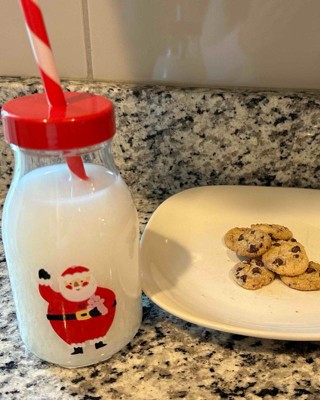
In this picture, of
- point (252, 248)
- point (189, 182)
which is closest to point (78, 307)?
point (252, 248)

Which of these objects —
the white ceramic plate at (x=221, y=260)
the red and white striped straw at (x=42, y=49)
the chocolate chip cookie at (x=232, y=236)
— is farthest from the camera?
the chocolate chip cookie at (x=232, y=236)

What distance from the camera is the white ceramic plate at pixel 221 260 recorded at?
475 mm

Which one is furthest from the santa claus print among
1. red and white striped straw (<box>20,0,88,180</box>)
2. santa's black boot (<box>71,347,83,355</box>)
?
red and white striped straw (<box>20,0,88,180</box>)

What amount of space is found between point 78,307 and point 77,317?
10mm

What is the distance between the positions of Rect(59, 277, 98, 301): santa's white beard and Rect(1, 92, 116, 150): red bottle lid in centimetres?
11

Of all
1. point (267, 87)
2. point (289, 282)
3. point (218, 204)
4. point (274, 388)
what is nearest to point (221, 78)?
point (267, 87)

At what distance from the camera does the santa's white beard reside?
0.40 meters

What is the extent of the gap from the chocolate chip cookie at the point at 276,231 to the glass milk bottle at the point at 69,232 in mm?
211

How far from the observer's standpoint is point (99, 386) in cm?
43

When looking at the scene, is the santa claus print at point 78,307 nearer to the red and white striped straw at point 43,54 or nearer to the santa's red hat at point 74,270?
the santa's red hat at point 74,270

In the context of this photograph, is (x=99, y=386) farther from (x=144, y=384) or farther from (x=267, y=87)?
(x=267, y=87)

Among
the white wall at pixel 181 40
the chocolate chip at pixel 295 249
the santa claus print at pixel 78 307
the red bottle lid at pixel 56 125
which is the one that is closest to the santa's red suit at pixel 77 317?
the santa claus print at pixel 78 307

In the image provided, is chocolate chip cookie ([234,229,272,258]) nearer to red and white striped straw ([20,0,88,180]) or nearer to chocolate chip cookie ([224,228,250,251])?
chocolate chip cookie ([224,228,250,251])

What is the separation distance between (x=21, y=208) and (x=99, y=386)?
16 cm
